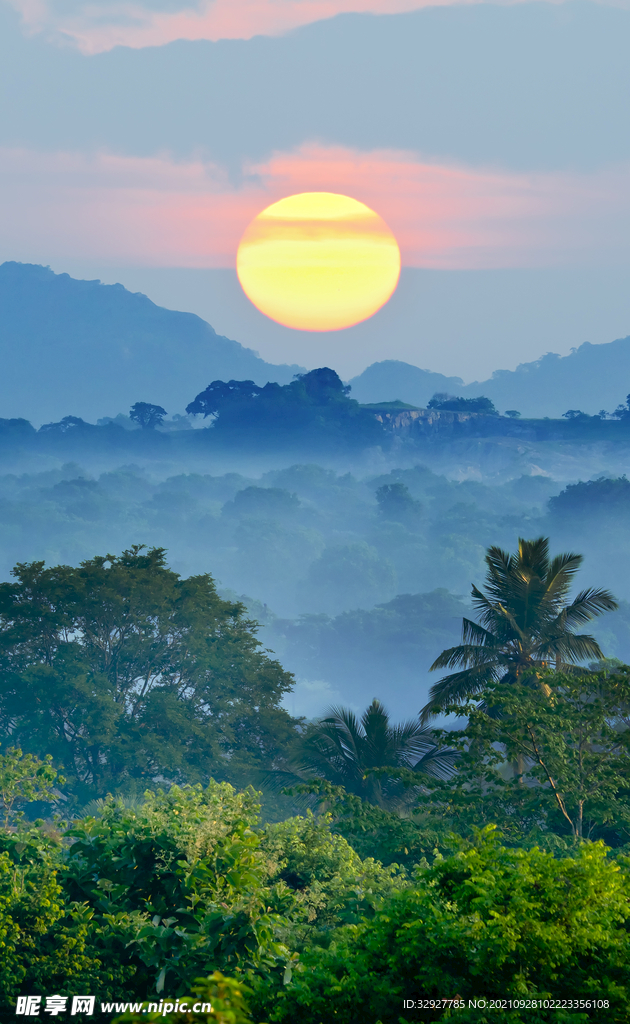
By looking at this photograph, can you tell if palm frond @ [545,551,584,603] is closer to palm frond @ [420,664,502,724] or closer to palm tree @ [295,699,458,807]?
palm frond @ [420,664,502,724]

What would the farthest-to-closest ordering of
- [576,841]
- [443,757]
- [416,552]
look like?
1. [416,552]
2. [443,757]
3. [576,841]

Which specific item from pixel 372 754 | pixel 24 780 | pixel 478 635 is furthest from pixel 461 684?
pixel 24 780

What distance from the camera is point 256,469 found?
196 m

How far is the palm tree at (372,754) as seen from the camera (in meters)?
25.1

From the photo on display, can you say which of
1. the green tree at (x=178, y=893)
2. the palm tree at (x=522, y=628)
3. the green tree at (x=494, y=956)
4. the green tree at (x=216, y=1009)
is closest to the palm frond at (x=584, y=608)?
the palm tree at (x=522, y=628)

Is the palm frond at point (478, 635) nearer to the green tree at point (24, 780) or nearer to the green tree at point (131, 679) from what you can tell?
the green tree at point (131, 679)

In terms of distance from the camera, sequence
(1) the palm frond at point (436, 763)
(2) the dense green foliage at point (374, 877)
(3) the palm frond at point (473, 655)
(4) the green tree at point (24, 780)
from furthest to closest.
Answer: (3) the palm frond at point (473, 655) < (1) the palm frond at point (436, 763) < (4) the green tree at point (24, 780) < (2) the dense green foliage at point (374, 877)

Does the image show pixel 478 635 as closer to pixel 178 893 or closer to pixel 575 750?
pixel 575 750

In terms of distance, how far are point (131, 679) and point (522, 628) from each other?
61.1 ft

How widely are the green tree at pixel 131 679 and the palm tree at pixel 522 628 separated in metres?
11.3

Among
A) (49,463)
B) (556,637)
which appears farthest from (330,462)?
(556,637)

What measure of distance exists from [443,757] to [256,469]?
17210 centimetres

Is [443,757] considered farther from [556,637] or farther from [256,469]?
[256,469]

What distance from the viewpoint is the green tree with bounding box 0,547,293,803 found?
115 ft
